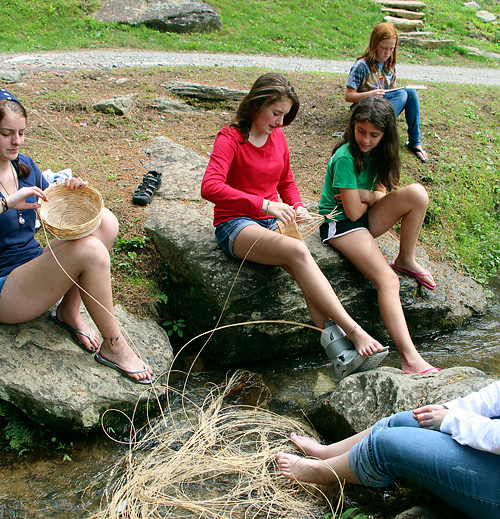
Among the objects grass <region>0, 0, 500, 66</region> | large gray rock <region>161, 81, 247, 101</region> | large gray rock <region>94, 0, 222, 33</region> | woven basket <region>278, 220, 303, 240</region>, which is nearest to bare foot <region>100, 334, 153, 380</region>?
woven basket <region>278, 220, 303, 240</region>

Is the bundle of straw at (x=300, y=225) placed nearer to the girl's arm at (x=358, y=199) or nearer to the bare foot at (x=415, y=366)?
the girl's arm at (x=358, y=199)

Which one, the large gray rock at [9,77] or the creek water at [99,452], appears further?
the large gray rock at [9,77]

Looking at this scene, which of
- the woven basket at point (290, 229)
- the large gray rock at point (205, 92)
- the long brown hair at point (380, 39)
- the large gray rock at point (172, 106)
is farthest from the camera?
the large gray rock at point (205, 92)

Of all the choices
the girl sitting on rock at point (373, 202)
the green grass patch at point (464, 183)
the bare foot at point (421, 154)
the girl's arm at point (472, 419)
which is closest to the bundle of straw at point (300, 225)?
the girl sitting on rock at point (373, 202)

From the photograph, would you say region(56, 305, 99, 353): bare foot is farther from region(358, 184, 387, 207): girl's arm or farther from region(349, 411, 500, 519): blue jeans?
region(358, 184, 387, 207): girl's arm

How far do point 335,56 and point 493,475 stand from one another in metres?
11.2

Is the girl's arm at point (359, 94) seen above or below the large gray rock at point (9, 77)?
above

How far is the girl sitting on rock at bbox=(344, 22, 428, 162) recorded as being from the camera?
17.4 ft

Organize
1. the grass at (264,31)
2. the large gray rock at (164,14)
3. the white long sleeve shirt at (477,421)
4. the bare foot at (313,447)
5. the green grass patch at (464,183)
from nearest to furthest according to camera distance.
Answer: the white long sleeve shirt at (477,421) → the bare foot at (313,447) → the green grass patch at (464,183) → the grass at (264,31) → the large gray rock at (164,14)

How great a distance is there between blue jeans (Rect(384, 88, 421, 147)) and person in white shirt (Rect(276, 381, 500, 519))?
14.1ft

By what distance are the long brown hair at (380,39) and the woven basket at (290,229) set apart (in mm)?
3047

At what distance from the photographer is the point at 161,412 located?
3.01 m

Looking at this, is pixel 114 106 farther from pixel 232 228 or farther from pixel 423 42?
pixel 423 42

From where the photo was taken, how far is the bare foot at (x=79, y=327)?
3027 mm
